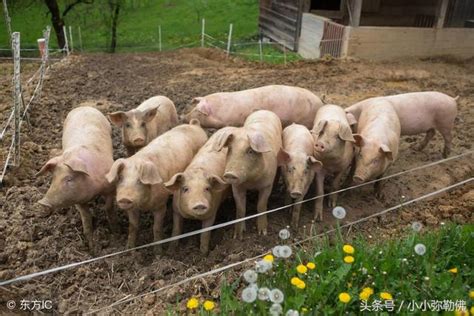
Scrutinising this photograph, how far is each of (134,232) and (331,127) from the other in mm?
2303

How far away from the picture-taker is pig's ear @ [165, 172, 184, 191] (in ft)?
12.8

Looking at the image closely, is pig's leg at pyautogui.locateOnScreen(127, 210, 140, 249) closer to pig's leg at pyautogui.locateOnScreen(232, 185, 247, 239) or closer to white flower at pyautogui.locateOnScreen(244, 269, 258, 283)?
pig's leg at pyautogui.locateOnScreen(232, 185, 247, 239)

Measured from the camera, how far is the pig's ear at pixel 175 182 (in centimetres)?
389

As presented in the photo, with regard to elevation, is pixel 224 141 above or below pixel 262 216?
above

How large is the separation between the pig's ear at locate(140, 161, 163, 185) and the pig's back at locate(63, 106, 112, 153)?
942mm

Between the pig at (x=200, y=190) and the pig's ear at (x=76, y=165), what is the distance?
84 centimetres

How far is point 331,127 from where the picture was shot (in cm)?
475

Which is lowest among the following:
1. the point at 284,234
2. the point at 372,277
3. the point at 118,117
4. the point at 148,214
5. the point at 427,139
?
the point at 148,214

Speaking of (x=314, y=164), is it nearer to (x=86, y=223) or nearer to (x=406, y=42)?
→ (x=86, y=223)

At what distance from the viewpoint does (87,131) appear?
497 centimetres

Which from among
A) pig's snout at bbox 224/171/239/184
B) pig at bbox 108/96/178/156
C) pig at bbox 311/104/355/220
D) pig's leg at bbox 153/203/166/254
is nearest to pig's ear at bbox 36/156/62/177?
pig's leg at bbox 153/203/166/254

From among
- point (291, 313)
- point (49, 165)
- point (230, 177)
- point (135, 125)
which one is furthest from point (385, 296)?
point (135, 125)

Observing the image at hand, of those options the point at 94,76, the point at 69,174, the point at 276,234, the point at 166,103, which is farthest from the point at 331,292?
the point at 94,76

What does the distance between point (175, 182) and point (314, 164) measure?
1.44 m
